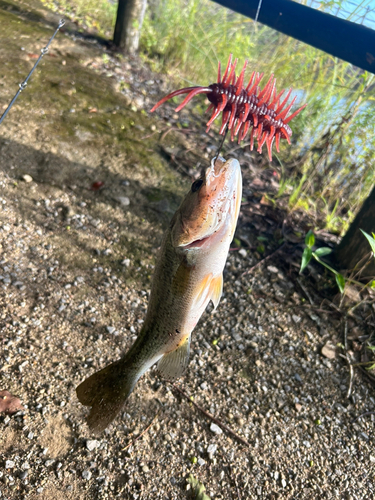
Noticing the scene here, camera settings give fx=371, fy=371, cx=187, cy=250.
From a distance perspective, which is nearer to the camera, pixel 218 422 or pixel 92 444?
pixel 92 444

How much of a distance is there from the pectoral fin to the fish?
16 mm

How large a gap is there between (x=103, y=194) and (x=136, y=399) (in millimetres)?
2131

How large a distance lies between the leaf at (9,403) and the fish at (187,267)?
65 cm

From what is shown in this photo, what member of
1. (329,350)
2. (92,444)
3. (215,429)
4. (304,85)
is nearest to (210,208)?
(92,444)

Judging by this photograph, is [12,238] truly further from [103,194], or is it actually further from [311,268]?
[311,268]

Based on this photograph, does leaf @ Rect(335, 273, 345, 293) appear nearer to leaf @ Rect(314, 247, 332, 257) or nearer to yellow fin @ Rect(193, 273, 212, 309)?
leaf @ Rect(314, 247, 332, 257)

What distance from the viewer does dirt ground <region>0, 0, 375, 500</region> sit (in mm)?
2240

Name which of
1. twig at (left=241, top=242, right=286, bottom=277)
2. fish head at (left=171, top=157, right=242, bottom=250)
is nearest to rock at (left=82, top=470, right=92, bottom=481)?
fish head at (left=171, top=157, right=242, bottom=250)

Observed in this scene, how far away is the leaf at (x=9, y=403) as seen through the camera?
217 cm

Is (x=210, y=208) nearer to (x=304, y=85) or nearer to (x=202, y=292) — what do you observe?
(x=202, y=292)

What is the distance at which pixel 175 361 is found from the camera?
184cm

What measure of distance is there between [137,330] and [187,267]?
60.0 inches

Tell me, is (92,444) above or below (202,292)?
below

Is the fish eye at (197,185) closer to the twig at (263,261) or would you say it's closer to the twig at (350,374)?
the twig at (263,261)
